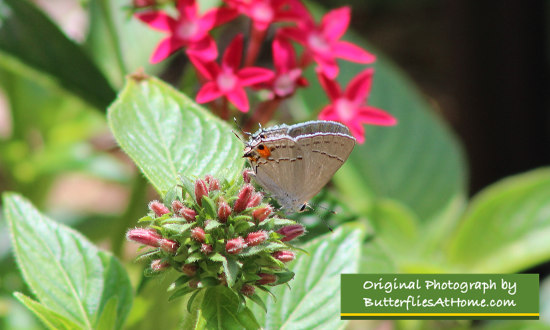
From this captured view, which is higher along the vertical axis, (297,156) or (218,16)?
(218,16)

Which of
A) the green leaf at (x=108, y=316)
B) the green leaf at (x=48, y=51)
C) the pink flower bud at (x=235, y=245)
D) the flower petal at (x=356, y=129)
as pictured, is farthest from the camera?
the green leaf at (x=48, y=51)

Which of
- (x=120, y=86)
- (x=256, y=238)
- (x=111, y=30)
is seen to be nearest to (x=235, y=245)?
(x=256, y=238)

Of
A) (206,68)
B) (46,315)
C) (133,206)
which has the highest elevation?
(206,68)

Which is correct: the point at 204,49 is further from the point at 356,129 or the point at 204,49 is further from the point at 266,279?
the point at 266,279

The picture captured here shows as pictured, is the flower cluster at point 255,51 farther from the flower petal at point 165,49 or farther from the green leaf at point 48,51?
the green leaf at point 48,51

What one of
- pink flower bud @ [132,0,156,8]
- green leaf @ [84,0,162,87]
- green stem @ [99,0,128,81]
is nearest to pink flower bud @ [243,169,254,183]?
pink flower bud @ [132,0,156,8]

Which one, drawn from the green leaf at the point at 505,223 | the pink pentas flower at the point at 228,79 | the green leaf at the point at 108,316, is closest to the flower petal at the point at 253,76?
the pink pentas flower at the point at 228,79

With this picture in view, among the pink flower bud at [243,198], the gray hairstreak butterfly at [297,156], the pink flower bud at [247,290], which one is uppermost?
the gray hairstreak butterfly at [297,156]
